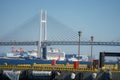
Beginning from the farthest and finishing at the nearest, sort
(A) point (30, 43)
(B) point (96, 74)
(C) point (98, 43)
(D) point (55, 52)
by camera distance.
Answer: (D) point (55, 52), (A) point (30, 43), (C) point (98, 43), (B) point (96, 74)

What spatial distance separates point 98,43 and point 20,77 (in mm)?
96273

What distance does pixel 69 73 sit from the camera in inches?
1553

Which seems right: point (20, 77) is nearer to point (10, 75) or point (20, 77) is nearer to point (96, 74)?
point (10, 75)

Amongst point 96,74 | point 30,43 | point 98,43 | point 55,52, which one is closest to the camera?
point 96,74

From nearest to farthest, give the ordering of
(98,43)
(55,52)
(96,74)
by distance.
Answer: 1. (96,74)
2. (98,43)
3. (55,52)

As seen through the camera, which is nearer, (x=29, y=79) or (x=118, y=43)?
(x=29, y=79)

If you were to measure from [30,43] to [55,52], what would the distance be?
2644 centimetres

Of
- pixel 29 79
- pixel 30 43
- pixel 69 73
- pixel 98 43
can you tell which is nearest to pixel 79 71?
pixel 69 73

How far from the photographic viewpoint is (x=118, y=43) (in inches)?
5340

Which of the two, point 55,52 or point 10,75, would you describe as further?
point 55,52

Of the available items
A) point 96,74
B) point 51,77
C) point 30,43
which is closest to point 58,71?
point 51,77

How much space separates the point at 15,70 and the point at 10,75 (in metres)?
1.13

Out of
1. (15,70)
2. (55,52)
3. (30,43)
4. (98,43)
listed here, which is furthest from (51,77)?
(55,52)

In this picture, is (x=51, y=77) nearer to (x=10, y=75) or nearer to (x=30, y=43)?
(x=10, y=75)
